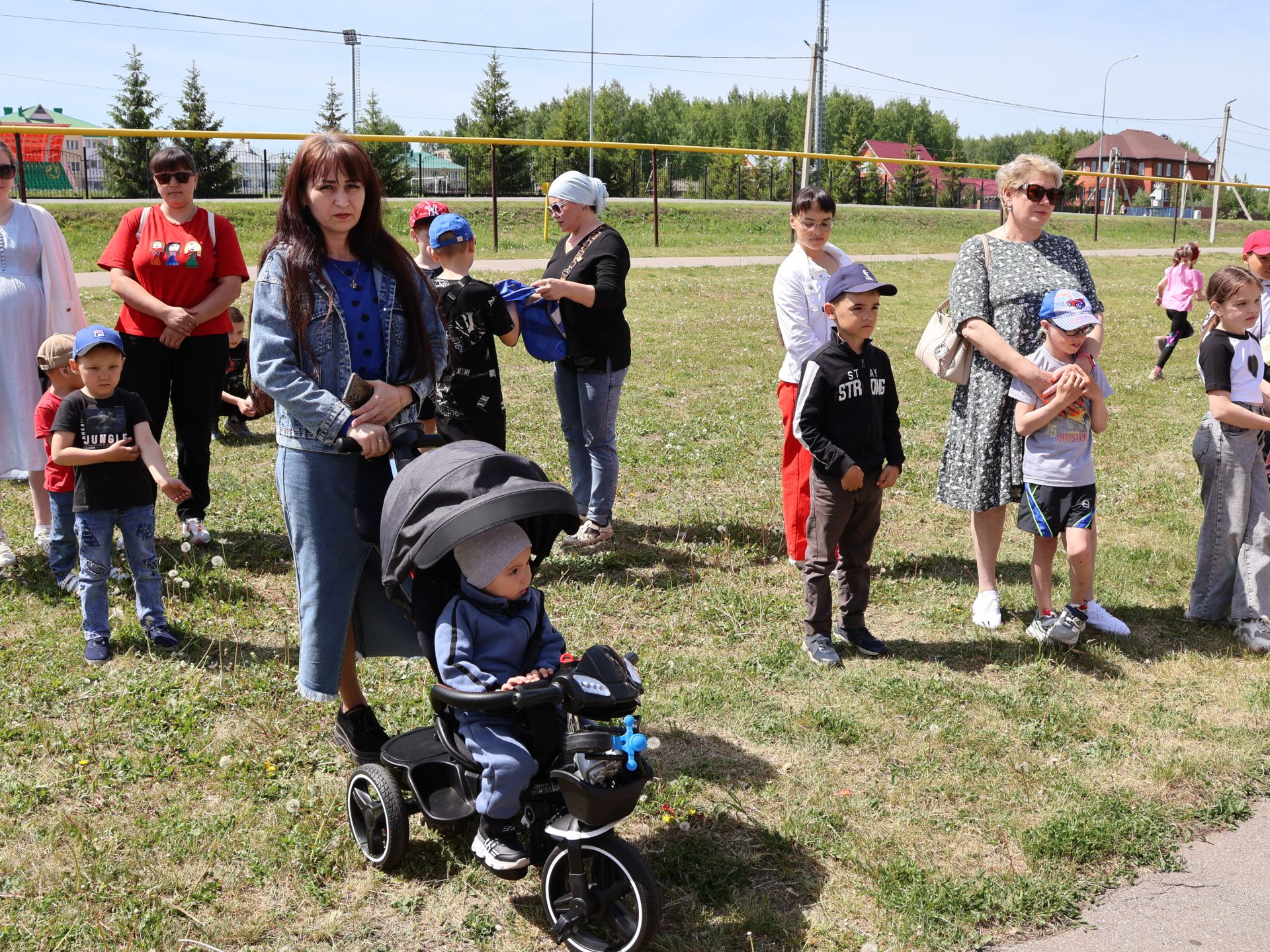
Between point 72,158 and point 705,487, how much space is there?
33226 millimetres

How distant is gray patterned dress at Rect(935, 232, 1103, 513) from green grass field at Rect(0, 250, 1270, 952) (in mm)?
793

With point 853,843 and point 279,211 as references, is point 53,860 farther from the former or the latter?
point 853,843

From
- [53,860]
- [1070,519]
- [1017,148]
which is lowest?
[53,860]

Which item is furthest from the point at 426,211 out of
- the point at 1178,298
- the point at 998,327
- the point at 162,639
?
the point at 1178,298

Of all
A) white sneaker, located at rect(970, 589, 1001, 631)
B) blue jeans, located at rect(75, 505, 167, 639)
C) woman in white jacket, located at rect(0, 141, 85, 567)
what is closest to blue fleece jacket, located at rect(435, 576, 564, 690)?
blue jeans, located at rect(75, 505, 167, 639)

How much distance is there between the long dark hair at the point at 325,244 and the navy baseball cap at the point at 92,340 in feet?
5.74

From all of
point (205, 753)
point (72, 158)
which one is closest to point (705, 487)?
point (205, 753)

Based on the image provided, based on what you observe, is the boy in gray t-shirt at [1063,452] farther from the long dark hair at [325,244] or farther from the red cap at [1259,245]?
the long dark hair at [325,244]

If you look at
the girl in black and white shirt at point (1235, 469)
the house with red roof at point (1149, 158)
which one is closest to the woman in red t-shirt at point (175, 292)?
the girl in black and white shirt at point (1235, 469)

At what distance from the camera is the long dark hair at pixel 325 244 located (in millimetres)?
3463

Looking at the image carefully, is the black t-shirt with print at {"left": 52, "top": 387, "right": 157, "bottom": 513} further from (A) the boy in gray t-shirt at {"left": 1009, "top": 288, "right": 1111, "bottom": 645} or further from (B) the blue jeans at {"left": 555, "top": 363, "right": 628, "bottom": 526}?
(A) the boy in gray t-shirt at {"left": 1009, "top": 288, "right": 1111, "bottom": 645}

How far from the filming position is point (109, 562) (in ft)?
16.7

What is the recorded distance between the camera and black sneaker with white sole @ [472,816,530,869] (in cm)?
313

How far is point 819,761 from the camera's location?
13.8 feet
